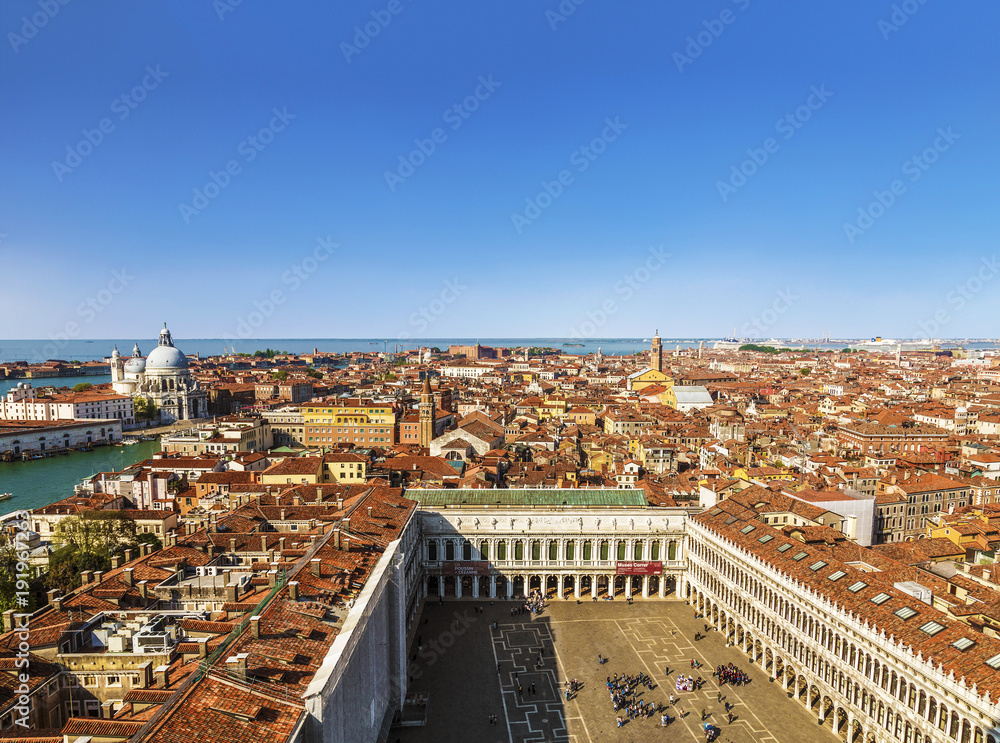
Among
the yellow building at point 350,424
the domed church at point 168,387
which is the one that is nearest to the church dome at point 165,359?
the domed church at point 168,387

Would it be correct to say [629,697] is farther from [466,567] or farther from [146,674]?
[146,674]

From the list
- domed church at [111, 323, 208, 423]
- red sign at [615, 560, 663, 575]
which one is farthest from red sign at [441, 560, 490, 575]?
domed church at [111, 323, 208, 423]

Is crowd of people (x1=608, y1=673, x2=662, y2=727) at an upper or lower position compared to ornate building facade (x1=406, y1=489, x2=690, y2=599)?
lower

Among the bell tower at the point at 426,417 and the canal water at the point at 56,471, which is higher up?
the bell tower at the point at 426,417

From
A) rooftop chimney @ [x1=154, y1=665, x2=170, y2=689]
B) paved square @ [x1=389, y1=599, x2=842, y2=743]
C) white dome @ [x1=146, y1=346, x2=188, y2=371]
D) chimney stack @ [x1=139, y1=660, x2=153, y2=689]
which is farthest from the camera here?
white dome @ [x1=146, y1=346, x2=188, y2=371]

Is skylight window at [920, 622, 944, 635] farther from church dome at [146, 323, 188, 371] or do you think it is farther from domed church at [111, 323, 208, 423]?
church dome at [146, 323, 188, 371]

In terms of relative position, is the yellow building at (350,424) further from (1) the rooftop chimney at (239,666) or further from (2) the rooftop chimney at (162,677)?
(1) the rooftop chimney at (239,666)

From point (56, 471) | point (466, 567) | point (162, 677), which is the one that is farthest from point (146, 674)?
point (56, 471)
